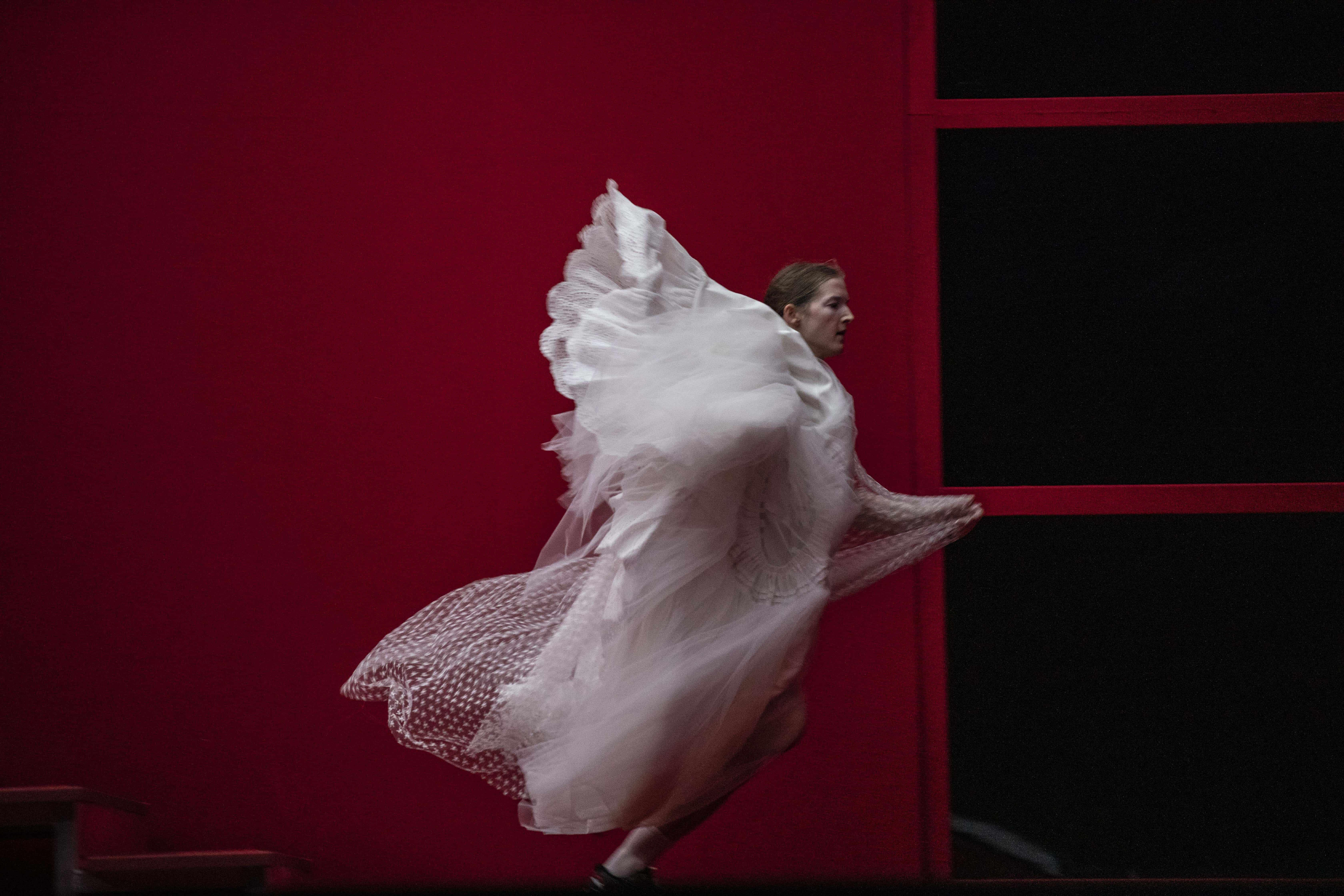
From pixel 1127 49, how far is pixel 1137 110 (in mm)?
153

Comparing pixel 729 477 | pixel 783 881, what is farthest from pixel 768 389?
pixel 783 881

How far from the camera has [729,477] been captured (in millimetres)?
1697

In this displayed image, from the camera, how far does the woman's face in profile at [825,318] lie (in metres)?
1.95

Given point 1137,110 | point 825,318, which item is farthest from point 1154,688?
point 1137,110

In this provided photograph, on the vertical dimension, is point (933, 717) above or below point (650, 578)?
below

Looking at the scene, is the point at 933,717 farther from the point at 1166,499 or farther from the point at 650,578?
the point at 650,578

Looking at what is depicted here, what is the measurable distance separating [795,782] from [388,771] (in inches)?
35.7

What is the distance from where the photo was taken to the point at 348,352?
7.82 feet

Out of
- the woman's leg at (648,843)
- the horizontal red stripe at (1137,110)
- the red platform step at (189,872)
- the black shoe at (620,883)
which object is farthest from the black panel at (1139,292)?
the red platform step at (189,872)

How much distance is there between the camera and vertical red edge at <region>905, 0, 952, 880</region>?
237 centimetres

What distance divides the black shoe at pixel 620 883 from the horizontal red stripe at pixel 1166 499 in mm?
1067

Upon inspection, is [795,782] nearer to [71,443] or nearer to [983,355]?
[983,355]

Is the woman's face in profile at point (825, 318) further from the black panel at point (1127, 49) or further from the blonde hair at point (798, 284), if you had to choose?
the black panel at point (1127, 49)

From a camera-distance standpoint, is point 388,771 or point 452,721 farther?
point 388,771
